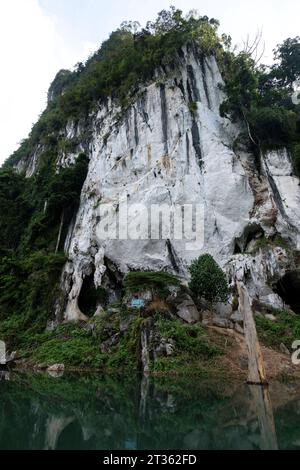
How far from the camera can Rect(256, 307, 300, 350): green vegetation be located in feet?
49.1

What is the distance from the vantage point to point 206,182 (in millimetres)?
22328

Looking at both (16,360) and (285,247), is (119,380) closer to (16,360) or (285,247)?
(16,360)

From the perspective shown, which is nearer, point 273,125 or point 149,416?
point 149,416

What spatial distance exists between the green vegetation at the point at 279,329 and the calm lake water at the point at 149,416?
12.2 ft

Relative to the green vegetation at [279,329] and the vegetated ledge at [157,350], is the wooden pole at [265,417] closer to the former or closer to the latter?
the vegetated ledge at [157,350]

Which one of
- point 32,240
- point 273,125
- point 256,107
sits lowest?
point 32,240

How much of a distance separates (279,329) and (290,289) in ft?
16.7

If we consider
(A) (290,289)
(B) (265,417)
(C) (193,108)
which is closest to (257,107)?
(C) (193,108)

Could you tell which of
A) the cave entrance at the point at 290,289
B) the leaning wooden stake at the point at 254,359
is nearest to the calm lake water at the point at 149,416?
the leaning wooden stake at the point at 254,359

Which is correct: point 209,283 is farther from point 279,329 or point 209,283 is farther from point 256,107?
point 256,107

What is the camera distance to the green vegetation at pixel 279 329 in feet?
49.1

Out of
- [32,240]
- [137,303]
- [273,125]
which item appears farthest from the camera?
[32,240]

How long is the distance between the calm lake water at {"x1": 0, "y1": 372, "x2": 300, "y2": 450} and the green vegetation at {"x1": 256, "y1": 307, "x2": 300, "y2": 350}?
146 inches

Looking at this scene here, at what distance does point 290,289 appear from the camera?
2012cm
